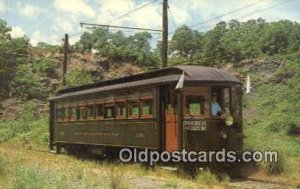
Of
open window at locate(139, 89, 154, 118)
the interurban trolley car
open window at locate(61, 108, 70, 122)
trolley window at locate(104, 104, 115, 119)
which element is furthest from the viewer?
open window at locate(61, 108, 70, 122)

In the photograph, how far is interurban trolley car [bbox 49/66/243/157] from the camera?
1391 centimetres

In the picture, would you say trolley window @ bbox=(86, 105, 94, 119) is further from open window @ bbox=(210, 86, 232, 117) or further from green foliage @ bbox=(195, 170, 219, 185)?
green foliage @ bbox=(195, 170, 219, 185)

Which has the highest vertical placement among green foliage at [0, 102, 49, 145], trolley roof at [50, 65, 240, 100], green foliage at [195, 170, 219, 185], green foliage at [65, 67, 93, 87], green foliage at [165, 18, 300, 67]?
green foliage at [165, 18, 300, 67]

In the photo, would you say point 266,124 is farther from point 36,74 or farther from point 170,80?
point 36,74

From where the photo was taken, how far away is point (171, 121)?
1431 cm

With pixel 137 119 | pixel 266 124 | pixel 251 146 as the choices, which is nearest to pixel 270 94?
pixel 266 124

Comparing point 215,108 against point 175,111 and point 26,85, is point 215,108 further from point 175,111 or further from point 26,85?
Answer: point 26,85

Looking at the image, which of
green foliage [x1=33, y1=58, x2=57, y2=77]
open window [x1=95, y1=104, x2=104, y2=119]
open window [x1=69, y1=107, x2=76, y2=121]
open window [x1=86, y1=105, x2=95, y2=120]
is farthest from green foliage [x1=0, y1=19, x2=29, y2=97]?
open window [x1=95, y1=104, x2=104, y2=119]

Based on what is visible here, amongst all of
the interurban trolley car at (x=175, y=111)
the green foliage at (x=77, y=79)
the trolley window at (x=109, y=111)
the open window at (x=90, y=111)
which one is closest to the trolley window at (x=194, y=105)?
the interurban trolley car at (x=175, y=111)

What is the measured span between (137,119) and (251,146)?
172 inches

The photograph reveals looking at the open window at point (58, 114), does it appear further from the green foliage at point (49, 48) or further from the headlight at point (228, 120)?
the green foliage at point (49, 48)

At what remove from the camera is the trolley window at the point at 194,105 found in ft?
46.2

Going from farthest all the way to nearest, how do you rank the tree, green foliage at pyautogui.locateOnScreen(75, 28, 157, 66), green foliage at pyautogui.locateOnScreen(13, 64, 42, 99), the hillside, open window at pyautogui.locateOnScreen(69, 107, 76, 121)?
the tree
green foliage at pyautogui.locateOnScreen(75, 28, 157, 66)
green foliage at pyautogui.locateOnScreen(13, 64, 42, 99)
open window at pyautogui.locateOnScreen(69, 107, 76, 121)
the hillside

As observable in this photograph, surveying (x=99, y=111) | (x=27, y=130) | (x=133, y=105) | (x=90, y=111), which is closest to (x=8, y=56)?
(x=27, y=130)
